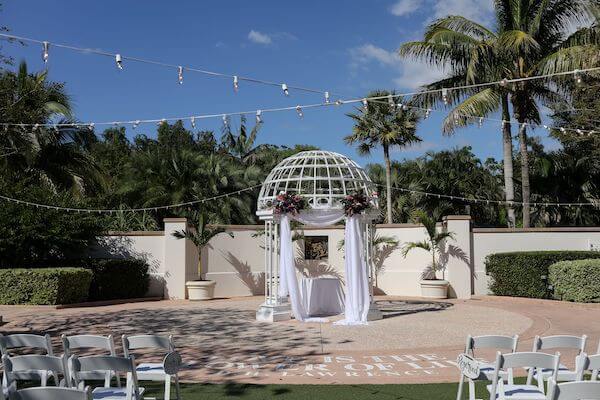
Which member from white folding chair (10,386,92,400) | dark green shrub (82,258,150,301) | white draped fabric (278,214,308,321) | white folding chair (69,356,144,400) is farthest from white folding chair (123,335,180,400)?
dark green shrub (82,258,150,301)

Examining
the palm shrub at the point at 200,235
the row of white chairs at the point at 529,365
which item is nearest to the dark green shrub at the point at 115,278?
the palm shrub at the point at 200,235

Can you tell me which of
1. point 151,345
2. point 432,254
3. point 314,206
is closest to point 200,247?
point 314,206

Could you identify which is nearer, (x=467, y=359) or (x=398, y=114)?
(x=467, y=359)

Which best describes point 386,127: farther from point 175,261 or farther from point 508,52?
point 175,261

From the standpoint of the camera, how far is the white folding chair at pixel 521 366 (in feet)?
14.4

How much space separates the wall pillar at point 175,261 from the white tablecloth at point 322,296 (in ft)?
19.1

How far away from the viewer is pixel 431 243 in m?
17.3

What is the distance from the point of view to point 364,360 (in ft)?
26.7

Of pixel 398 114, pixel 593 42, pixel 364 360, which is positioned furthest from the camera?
pixel 398 114

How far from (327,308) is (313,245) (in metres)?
5.83

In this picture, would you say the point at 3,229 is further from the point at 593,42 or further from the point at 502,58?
the point at 593,42

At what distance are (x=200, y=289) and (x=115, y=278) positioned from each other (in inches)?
105

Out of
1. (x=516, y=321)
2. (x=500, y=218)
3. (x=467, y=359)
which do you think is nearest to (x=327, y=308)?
(x=516, y=321)

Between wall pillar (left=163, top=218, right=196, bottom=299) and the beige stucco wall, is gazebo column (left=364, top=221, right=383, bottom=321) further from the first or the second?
wall pillar (left=163, top=218, right=196, bottom=299)
